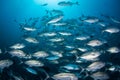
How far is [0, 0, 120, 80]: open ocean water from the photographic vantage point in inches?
353

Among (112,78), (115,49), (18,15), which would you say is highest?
(18,15)

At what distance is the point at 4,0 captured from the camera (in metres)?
56.6

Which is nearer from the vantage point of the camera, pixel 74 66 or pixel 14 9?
pixel 74 66

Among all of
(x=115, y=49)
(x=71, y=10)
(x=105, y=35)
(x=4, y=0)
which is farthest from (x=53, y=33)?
(x=71, y=10)

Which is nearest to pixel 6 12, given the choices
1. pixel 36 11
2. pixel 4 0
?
pixel 4 0

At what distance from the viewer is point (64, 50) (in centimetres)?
1262

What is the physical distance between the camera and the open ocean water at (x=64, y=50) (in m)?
8.98

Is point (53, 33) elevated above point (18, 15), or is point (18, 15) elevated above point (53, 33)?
point (18, 15)

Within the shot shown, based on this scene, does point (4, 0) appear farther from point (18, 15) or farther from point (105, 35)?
point (105, 35)

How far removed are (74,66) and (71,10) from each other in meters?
→ 79.4

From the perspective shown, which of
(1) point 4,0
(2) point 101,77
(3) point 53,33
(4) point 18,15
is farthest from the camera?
(4) point 18,15

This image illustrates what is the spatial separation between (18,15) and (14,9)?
26.5ft

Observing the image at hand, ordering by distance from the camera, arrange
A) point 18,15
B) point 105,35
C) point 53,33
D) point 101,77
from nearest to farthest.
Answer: point 101,77
point 53,33
point 105,35
point 18,15

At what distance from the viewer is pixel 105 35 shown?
16.8 m
